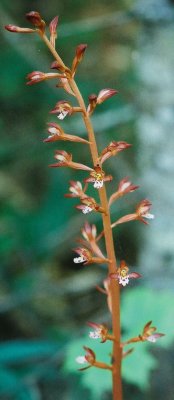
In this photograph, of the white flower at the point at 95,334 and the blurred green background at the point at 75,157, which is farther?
the blurred green background at the point at 75,157

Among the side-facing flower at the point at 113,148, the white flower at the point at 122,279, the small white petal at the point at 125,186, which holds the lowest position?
the white flower at the point at 122,279

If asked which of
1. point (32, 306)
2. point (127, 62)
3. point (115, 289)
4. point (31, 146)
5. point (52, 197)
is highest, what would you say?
point (127, 62)

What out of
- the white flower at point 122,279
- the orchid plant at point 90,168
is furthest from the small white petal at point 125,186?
the white flower at point 122,279

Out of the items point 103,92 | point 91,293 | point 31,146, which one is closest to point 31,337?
point 91,293

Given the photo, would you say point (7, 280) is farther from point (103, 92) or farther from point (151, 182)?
point (103, 92)

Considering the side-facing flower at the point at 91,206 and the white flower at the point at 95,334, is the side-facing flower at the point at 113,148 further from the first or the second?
the white flower at the point at 95,334

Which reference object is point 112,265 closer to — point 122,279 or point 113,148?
point 122,279

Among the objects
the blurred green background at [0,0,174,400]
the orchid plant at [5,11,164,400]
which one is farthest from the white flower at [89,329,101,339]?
the blurred green background at [0,0,174,400]

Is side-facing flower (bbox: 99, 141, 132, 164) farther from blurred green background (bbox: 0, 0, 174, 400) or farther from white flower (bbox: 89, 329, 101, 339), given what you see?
blurred green background (bbox: 0, 0, 174, 400)
